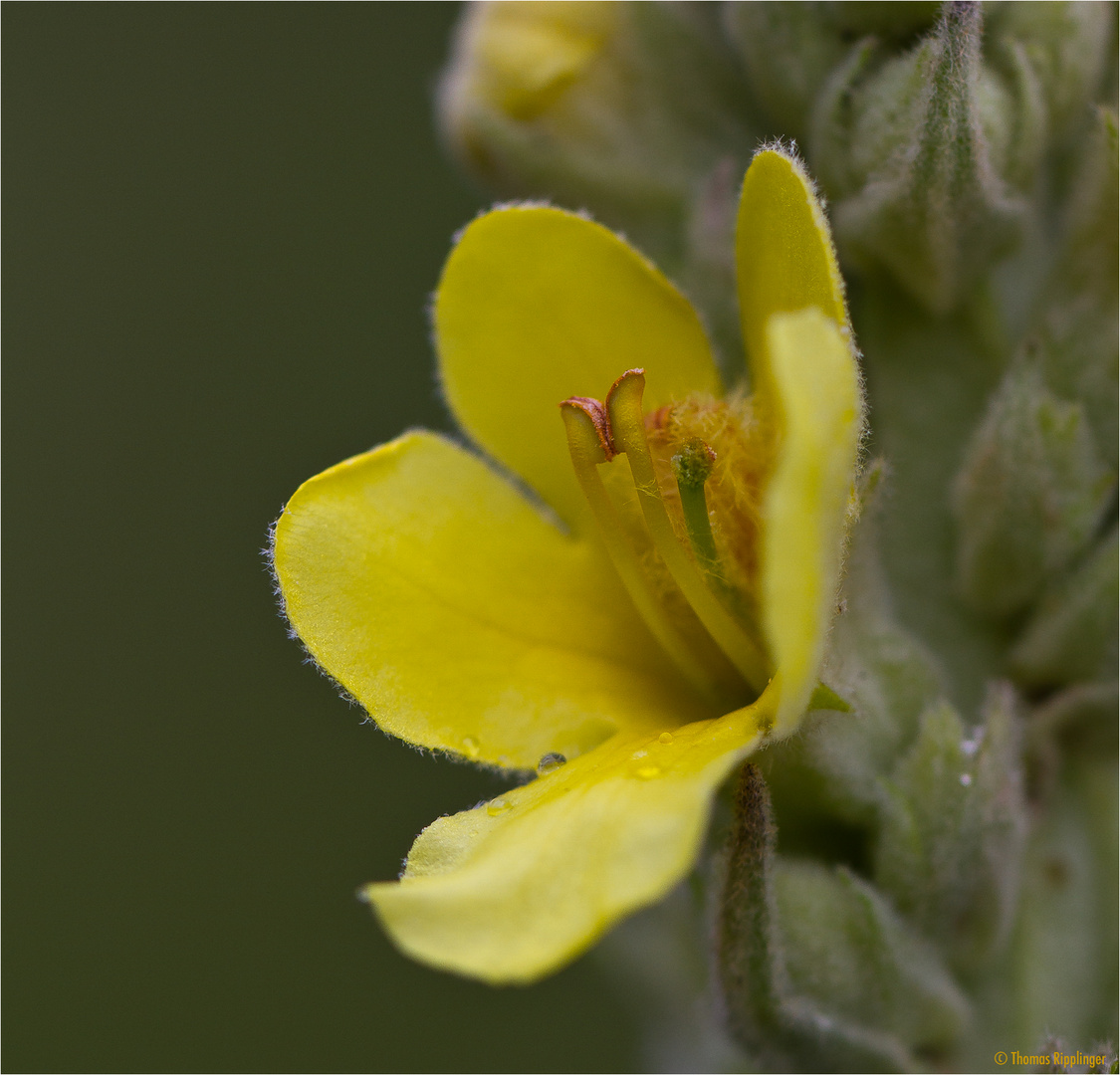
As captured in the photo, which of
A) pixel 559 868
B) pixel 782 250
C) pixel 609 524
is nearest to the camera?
pixel 559 868

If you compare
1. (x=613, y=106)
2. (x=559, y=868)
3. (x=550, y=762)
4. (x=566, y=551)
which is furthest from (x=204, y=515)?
(x=559, y=868)

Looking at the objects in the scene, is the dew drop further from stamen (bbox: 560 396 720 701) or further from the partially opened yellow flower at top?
stamen (bbox: 560 396 720 701)

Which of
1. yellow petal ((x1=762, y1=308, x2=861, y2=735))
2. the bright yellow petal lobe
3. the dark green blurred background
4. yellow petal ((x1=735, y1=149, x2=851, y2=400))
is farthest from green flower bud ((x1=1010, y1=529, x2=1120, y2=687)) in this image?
the dark green blurred background

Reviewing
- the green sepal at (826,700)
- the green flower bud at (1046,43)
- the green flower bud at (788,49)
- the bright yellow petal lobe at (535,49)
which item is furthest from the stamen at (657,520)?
the bright yellow petal lobe at (535,49)

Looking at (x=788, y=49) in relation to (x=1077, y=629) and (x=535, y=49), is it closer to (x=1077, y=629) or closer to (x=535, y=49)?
(x=535, y=49)

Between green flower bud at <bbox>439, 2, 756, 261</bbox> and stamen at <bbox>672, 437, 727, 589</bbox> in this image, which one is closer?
stamen at <bbox>672, 437, 727, 589</bbox>

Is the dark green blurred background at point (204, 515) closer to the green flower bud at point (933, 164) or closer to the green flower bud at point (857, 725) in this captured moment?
the green flower bud at point (857, 725)
